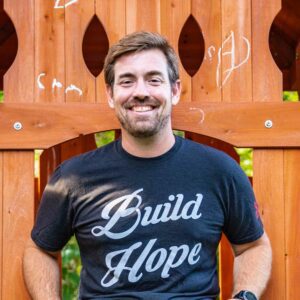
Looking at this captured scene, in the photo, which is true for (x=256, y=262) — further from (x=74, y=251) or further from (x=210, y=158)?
(x=74, y=251)

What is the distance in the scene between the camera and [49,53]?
3.07 metres

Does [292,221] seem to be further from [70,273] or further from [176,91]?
[70,273]

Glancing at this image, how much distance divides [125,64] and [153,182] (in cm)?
48

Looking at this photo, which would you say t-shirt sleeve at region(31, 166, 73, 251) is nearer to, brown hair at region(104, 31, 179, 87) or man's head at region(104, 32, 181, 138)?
man's head at region(104, 32, 181, 138)

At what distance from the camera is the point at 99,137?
10398 mm

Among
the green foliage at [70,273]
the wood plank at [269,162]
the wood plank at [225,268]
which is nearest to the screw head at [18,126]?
the wood plank at [269,162]

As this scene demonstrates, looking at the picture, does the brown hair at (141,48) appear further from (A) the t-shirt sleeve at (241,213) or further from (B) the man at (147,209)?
(A) the t-shirt sleeve at (241,213)

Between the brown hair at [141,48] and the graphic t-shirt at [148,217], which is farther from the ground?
the brown hair at [141,48]

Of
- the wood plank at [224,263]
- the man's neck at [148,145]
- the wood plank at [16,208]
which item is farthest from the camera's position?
the wood plank at [224,263]

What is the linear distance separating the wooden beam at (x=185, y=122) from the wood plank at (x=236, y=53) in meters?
0.06

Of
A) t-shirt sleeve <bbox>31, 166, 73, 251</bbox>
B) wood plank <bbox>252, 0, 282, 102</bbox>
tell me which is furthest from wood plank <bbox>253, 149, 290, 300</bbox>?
t-shirt sleeve <bbox>31, 166, 73, 251</bbox>

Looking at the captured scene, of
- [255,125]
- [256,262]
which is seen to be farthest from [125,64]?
[256,262]

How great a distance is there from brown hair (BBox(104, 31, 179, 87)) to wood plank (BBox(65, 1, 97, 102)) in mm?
178

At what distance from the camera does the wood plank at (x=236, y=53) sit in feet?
10.1
